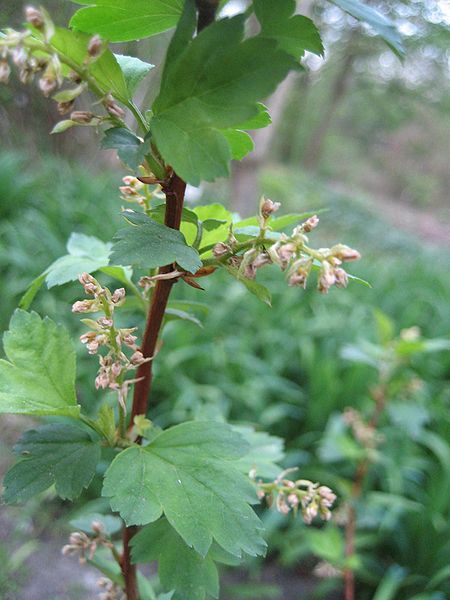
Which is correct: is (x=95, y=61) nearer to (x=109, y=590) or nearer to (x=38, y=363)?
(x=38, y=363)

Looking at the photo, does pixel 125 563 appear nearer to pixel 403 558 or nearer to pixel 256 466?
pixel 256 466

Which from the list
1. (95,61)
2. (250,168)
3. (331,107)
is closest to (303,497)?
(95,61)

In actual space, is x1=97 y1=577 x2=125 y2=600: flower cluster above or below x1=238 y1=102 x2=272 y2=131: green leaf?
below

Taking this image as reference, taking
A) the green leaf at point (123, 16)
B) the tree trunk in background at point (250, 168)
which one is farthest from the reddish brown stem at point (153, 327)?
the tree trunk in background at point (250, 168)

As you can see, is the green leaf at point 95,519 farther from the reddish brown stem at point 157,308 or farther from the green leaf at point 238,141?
the green leaf at point 238,141

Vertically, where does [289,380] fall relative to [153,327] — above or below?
below

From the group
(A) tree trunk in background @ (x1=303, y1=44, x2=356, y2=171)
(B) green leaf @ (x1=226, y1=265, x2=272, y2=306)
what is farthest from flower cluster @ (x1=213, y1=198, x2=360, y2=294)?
(A) tree trunk in background @ (x1=303, y1=44, x2=356, y2=171)

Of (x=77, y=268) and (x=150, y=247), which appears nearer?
(x=150, y=247)

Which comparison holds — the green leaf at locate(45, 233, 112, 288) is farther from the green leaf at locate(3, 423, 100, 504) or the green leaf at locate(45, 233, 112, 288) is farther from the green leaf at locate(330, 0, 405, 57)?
the green leaf at locate(330, 0, 405, 57)
